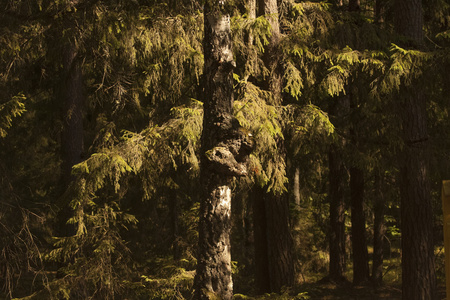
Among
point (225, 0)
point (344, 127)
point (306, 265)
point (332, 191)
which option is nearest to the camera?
point (225, 0)

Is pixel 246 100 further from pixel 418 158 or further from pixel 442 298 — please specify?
pixel 442 298

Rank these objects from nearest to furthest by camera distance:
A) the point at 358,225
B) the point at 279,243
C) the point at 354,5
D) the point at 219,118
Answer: the point at 219,118
the point at 279,243
the point at 354,5
the point at 358,225

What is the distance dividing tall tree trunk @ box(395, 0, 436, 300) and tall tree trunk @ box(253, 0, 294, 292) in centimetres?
214

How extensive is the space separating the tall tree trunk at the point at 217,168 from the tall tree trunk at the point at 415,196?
4.32m

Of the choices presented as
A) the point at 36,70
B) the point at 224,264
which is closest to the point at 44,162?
the point at 36,70

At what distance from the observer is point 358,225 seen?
1577cm

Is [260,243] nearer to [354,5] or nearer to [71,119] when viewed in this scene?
[71,119]

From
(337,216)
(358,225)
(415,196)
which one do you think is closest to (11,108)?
(415,196)

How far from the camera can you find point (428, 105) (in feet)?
44.9

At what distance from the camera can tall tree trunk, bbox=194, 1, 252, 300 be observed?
7.18 meters

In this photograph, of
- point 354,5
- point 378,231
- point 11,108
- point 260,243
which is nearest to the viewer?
point 11,108

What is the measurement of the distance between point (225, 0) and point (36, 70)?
26.8 feet

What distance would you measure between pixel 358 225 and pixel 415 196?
542 cm

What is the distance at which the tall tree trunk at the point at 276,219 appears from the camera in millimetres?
10866
